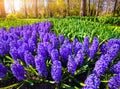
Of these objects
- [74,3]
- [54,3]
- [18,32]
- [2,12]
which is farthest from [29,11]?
[18,32]

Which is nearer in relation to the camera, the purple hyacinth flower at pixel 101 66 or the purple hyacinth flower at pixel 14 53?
the purple hyacinth flower at pixel 101 66

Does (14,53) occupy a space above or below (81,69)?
above

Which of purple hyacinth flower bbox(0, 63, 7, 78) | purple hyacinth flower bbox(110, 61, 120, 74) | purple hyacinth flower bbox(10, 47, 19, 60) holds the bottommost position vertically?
purple hyacinth flower bbox(0, 63, 7, 78)

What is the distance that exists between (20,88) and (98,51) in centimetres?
122

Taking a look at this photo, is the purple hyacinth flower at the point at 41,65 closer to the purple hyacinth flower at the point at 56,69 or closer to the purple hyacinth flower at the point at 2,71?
the purple hyacinth flower at the point at 56,69

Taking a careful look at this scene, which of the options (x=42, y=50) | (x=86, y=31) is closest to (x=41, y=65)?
(x=42, y=50)

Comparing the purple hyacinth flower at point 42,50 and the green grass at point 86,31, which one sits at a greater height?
the purple hyacinth flower at point 42,50

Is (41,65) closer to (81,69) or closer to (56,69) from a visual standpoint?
(56,69)

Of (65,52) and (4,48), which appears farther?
(4,48)

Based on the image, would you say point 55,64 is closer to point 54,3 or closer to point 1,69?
point 1,69

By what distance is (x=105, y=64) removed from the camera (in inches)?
101

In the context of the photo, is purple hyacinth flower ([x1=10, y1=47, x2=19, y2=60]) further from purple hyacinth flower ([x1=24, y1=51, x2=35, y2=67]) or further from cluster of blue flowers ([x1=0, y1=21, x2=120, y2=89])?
purple hyacinth flower ([x1=24, y1=51, x2=35, y2=67])

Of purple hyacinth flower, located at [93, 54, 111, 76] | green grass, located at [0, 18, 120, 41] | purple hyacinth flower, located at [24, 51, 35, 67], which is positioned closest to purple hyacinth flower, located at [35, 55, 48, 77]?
purple hyacinth flower, located at [24, 51, 35, 67]

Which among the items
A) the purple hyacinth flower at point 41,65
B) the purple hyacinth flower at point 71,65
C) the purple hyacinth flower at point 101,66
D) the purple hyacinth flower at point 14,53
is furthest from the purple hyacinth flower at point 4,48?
the purple hyacinth flower at point 101,66
